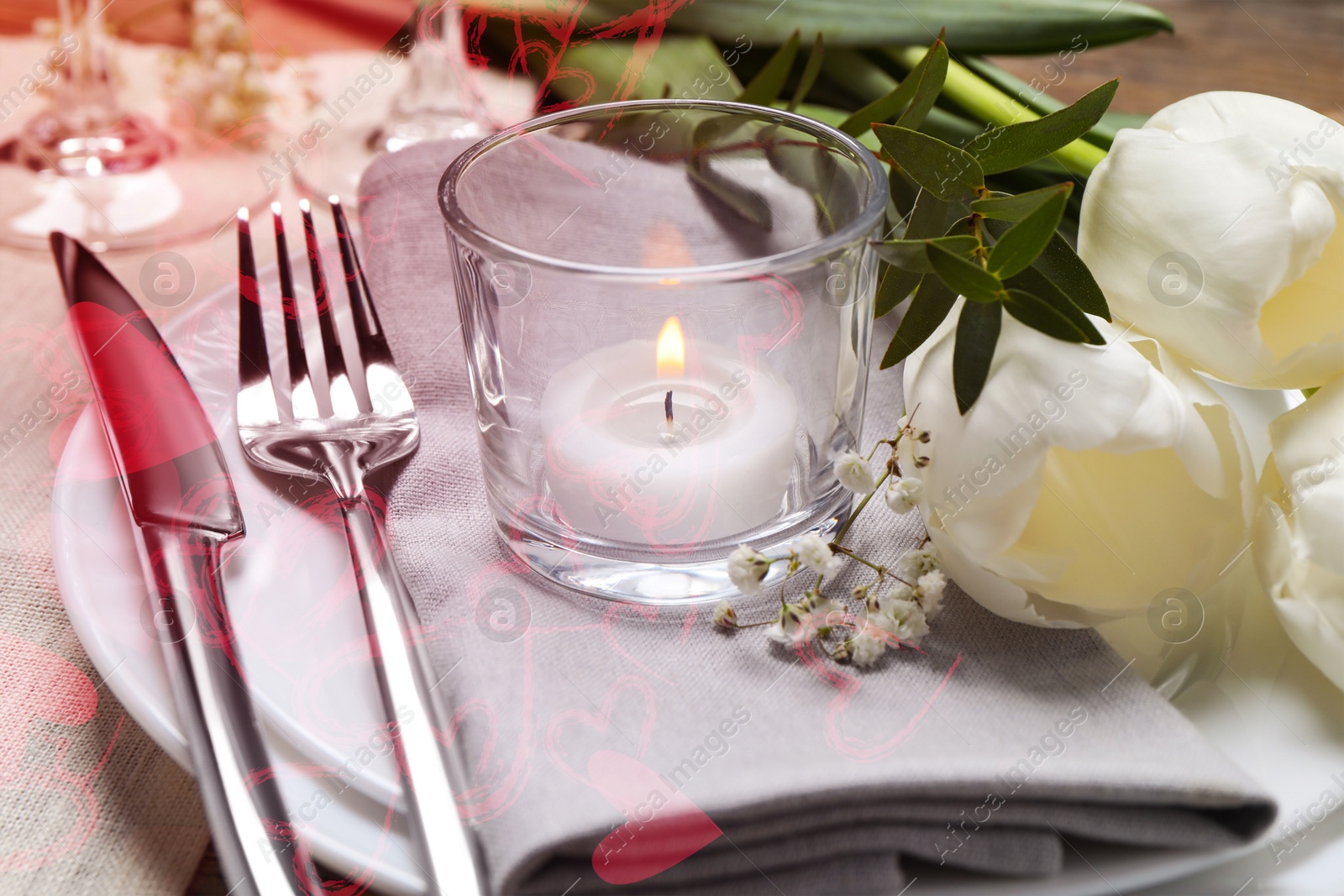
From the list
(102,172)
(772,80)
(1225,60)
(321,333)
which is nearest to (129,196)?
(102,172)

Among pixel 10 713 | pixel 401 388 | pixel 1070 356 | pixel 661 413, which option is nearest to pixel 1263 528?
pixel 1070 356

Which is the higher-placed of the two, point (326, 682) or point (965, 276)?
point (965, 276)

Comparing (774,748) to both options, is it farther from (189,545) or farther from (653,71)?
(653,71)

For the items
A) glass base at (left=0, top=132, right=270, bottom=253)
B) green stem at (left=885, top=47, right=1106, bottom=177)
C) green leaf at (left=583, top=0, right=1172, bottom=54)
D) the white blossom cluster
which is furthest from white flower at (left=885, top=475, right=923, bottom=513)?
the white blossom cluster

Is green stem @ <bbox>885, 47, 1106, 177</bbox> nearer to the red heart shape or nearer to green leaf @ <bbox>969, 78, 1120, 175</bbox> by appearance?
green leaf @ <bbox>969, 78, 1120, 175</bbox>

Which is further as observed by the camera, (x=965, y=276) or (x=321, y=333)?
(x=321, y=333)

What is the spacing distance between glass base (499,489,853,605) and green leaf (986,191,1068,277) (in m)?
0.14

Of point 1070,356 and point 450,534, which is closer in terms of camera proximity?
point 1070,356

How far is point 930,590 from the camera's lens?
0.37m

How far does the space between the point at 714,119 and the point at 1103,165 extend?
176 millimetres

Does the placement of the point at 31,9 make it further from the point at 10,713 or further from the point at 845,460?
the point at 845,460

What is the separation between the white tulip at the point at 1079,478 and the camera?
1.04 ft

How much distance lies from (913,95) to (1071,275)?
0.18 meters

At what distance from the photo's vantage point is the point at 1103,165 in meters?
0.39
